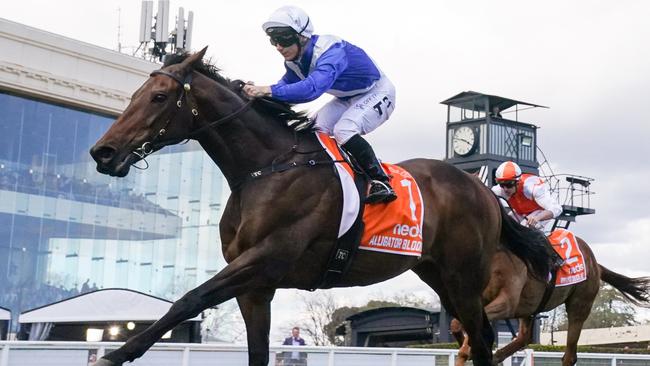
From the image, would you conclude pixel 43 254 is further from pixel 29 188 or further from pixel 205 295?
pixel 205 295

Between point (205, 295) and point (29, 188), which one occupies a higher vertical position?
point (29, 188)

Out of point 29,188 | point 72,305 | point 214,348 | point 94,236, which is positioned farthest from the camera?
point 94,236

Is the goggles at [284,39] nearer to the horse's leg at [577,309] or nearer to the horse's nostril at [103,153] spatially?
the horse's nostril at [103,153]

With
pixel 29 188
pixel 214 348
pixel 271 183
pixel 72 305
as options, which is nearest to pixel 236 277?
pixel 271 183

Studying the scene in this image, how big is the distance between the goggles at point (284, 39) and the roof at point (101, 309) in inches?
338

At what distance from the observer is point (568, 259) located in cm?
952

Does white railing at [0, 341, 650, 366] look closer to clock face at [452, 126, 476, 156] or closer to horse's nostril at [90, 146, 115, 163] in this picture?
horse's nostril at [90, 146, 115, 163]

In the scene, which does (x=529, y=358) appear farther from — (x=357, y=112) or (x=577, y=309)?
(x=357, y=112)

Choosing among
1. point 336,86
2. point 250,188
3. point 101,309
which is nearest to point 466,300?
point 336,86

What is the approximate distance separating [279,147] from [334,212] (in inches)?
19.6

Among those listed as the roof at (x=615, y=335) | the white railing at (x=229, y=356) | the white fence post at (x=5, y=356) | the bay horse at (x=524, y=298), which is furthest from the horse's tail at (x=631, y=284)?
the roof at (x=615, y=335)

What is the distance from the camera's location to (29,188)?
2505 centimetres

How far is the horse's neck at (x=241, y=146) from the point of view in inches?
214

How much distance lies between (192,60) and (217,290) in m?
1.34
